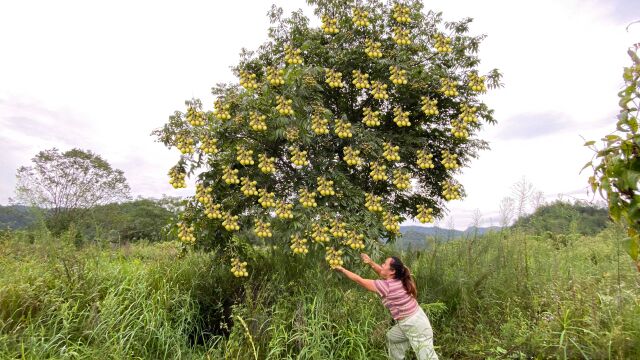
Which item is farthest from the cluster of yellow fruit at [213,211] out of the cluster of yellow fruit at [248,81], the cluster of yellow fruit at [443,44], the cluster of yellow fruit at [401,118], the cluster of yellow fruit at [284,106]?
the cluster of yellow fruit at [443,44]

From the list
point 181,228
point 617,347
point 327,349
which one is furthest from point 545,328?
point 181,228

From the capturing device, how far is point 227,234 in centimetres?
482

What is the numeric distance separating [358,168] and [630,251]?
363cm

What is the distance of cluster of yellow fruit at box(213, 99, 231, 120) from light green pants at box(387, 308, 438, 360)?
2844 mm

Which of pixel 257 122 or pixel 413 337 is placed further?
pixel 257 122

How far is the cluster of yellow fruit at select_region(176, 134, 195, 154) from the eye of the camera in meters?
4.48

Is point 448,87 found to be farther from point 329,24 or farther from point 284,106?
point 284,106

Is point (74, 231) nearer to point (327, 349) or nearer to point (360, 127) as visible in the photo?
point (327, 349)

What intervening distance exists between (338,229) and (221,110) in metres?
1.87

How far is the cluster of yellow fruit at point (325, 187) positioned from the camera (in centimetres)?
425

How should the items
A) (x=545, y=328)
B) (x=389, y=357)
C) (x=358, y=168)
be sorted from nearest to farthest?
(x=545, y=328), (x=389, y=357), (x=358, y=168)

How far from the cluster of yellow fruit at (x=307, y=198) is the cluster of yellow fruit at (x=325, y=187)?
98 mm

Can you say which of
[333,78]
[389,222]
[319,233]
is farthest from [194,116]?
[389,222]

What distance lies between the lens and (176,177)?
A: 14.8 feet
